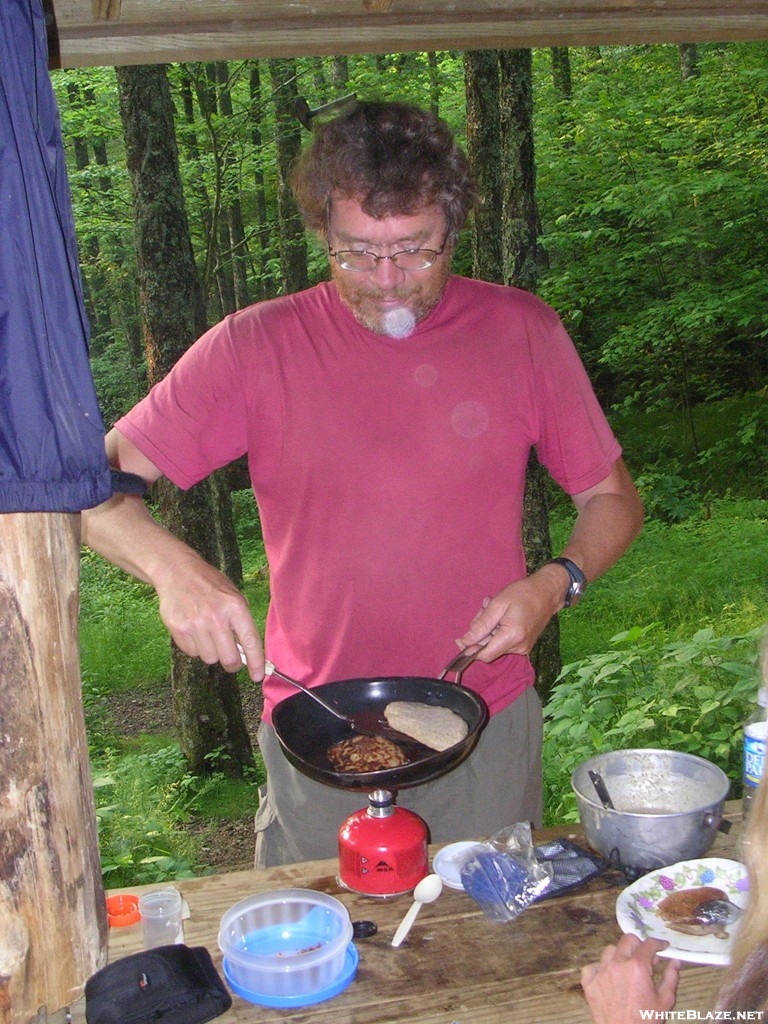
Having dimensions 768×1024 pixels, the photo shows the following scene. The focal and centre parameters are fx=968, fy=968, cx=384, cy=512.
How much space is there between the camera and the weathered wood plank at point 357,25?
2703 mm

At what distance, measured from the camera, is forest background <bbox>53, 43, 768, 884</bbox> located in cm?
859

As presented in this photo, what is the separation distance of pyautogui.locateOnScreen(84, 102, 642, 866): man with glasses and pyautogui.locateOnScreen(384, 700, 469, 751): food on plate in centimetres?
37

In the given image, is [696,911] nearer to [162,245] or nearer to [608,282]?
[162,245]

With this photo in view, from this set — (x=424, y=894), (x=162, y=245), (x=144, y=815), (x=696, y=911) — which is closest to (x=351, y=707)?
(x=424, y=894)

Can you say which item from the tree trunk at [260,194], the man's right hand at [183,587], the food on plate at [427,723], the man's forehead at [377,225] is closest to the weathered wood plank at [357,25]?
the man's forehead at [377,225]

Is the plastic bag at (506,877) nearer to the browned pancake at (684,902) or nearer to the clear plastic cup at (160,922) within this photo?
the browned pancake at (684,902)

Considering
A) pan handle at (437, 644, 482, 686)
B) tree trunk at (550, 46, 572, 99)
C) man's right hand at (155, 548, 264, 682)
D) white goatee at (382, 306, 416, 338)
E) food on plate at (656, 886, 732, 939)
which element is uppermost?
tree trunk at (550, 46, 572, 99)

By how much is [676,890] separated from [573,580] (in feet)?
3.18

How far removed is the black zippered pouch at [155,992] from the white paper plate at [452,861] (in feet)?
1.72

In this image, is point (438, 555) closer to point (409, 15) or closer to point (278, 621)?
point (278, 621)

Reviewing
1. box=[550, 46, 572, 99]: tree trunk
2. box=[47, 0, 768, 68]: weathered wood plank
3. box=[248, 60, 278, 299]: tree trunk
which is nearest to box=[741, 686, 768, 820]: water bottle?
box=[47, 0, 768, 68]: weathered wood plank

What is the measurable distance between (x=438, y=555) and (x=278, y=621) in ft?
→ 1.67

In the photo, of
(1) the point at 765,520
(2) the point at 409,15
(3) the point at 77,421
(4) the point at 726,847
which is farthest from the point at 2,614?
(1) the point at 765,520

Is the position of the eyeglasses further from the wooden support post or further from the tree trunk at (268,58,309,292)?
the tree trunk at (268,58,309,292)
